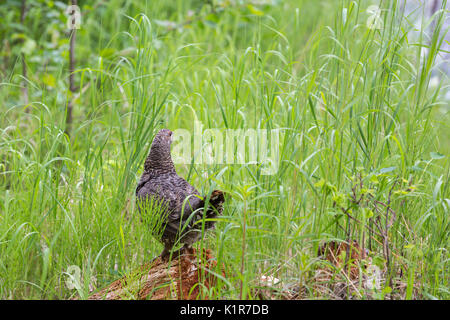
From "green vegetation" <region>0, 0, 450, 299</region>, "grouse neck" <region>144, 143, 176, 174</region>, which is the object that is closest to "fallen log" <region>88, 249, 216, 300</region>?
"green vegetation" <region>0, 0, 450, 299</region>

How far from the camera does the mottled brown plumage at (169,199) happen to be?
250 cm

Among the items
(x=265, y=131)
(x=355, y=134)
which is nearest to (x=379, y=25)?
(x=355, y=134)

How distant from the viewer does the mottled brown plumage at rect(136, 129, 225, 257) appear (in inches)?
98.3

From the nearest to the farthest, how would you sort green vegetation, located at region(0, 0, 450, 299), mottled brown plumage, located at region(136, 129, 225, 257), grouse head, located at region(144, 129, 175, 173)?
green vegetation, located at region(0, 0, 450, 299), mottled brown plumage, located at region(136, 129, 225, 257), grouse head, located at region(144, 129, 175, 173)

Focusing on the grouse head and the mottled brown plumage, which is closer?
the mottled brown plumage

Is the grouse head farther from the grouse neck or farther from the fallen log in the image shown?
the fallen log

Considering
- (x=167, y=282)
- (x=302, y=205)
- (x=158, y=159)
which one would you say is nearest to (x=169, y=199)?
(x=158, y=159)

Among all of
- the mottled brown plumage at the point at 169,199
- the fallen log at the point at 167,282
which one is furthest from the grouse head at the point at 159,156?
the fallen log at the point at 167,282

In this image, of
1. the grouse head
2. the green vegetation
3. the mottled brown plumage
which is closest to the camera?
the green vegetation

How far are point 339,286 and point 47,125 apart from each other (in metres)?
2.01

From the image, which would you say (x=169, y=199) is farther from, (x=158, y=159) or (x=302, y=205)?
→ (x=302, y=205)

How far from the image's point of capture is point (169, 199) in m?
2.57

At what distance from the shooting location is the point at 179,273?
2516 mm

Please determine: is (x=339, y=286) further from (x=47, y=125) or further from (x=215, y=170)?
(x=47, y=125)
